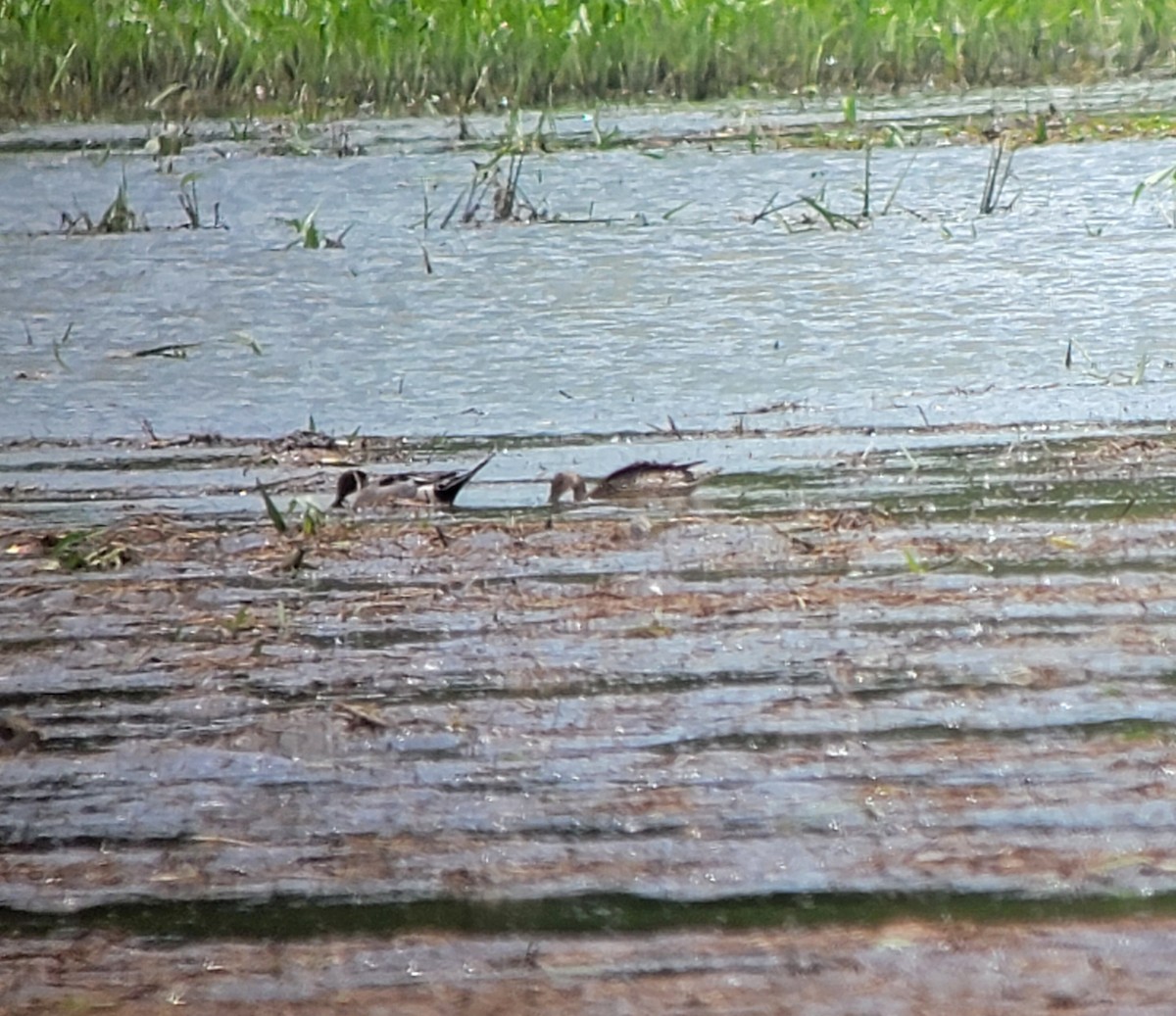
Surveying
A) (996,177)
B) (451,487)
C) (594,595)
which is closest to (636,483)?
(451,487)

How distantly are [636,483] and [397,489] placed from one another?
0.23 meters

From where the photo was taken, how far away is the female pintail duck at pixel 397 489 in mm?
2293

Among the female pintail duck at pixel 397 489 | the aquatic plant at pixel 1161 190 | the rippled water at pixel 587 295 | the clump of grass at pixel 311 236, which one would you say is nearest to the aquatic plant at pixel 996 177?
the rippled water at pixel 587 295

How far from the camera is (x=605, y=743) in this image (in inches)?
64.1

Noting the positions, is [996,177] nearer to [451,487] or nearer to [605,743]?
[451,487]

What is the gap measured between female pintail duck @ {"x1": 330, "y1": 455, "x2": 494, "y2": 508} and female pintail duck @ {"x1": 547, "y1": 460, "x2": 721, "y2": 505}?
0.31ft

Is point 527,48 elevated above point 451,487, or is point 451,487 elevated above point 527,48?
point 527,48

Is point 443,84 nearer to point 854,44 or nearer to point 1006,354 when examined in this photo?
point 854,44

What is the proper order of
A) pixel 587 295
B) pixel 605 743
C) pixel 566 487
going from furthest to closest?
pixel 587 295, pixel 566 487, pixel 605 743

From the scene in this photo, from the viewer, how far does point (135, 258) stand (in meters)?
3.03

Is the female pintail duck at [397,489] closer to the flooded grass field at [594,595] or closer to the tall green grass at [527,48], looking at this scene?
the flooded grass field at [594,595]

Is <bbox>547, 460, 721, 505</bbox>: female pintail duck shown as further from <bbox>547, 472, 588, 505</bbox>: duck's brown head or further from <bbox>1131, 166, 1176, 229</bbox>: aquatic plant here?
<bbox>1131, 166, 1176, 229</bbox>: aquatic plant

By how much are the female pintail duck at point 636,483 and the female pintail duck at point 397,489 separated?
3.7 inches

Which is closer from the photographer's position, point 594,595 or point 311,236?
point 594,595
